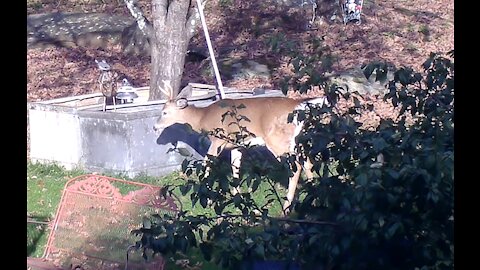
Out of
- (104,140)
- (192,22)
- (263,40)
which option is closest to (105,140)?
(104,140)

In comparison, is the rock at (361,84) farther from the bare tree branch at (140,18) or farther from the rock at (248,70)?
the bare tree branch at (140,18)

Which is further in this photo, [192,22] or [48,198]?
[192,22]

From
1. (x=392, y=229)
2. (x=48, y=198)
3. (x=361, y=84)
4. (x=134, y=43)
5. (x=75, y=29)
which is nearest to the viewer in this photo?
(x=392, y=229)

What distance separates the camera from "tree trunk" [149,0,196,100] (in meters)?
11.4

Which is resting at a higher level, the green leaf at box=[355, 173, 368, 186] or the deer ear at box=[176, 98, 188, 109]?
the deer ear at box=[176, 98, 188, 109]

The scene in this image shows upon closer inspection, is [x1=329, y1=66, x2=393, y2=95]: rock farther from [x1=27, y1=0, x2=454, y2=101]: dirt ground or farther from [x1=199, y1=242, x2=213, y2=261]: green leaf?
[x1=199, y1=242, x2=213, y2=261]: green leaf

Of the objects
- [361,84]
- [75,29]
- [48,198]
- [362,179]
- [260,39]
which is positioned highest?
[75,29]

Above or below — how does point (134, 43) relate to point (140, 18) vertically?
above

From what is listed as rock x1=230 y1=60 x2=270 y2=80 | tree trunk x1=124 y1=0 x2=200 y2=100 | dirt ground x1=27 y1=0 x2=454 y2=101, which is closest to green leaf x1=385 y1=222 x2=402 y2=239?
tree trunk x1=124 y1=0 x2=200 y2=100

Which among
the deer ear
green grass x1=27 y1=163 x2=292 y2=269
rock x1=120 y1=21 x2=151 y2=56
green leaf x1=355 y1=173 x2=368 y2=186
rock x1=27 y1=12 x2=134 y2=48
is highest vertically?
rock x1=27 y1=12 x2=134 y2=48

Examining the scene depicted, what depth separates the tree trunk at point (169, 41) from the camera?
11.4 meters

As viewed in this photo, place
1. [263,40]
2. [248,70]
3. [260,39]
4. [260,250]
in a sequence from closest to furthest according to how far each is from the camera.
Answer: [260,250], [263,40], [248,70], [260,39]

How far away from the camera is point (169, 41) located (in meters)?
11.6

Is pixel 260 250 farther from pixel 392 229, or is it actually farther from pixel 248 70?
pixel 248 70
